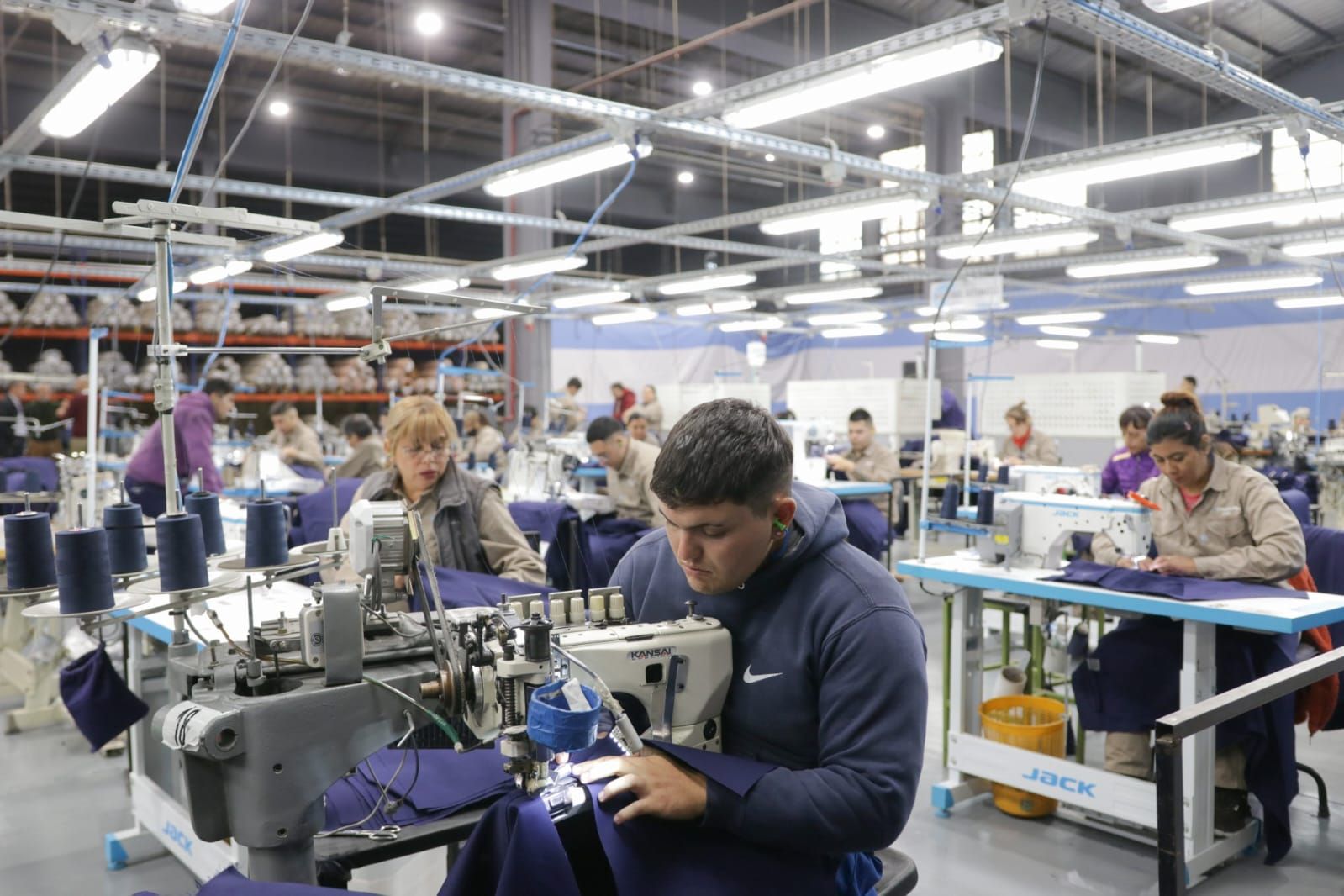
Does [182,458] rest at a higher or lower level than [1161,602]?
higher

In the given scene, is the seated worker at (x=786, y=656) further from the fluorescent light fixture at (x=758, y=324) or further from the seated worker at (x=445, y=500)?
the fluorescent light fixture at (x=758, y=324)

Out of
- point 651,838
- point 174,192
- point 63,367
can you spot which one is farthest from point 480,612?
point 63,367

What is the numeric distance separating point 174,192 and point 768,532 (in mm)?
1591

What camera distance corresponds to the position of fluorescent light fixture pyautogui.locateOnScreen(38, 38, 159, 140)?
3.13 metres

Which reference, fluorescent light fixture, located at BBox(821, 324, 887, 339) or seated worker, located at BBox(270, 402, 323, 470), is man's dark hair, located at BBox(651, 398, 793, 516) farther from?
fluorescent light fixture, located at BBox(821, 324, 887, 339)

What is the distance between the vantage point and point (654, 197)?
14812mm

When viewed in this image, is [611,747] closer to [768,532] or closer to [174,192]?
[768,532]

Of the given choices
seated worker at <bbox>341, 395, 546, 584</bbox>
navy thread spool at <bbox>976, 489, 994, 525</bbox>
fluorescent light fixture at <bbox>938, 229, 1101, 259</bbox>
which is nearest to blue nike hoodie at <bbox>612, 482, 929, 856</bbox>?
seated worker at <bbox>341, 395, 546, 584</bbox>

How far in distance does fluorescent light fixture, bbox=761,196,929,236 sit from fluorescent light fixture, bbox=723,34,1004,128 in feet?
5.52

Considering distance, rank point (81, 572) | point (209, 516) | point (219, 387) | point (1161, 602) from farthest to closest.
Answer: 1. point (219, 387)
2. point (1161, 602)
3. point (209, 516)
4. point (81, 572)

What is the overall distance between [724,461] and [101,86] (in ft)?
10.6

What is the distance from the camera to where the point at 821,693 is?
3.84ft

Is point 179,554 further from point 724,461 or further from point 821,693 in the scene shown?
point 821,693

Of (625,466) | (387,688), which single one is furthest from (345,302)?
(387,688)
